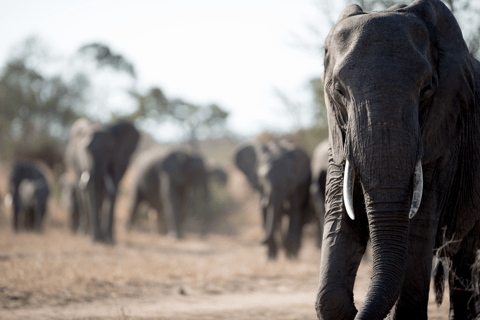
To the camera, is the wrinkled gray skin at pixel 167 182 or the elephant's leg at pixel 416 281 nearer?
the elephant's leg at pixel 416 281

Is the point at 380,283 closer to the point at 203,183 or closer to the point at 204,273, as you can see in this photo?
the point at 204,273

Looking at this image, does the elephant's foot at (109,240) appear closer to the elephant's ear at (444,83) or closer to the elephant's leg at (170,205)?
the elephant's leg at (170,205)

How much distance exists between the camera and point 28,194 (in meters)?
15.2

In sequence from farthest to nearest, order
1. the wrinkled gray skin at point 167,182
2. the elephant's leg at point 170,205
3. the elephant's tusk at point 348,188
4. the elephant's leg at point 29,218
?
the wrinkled gray skin at point 167,182 → the elephant's leg at point 170,205 → the elephant's leg at point 29,218 → the elephant's tusk at point 348,188

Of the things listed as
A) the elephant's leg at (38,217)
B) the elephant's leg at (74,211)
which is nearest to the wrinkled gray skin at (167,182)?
the elephant's leg at (74,211)

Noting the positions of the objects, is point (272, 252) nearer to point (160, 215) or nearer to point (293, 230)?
point (293, 230)

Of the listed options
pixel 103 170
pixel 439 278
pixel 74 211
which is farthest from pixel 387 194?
pixel 74 211

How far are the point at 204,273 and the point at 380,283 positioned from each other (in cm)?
485

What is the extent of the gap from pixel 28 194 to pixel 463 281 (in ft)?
44.2

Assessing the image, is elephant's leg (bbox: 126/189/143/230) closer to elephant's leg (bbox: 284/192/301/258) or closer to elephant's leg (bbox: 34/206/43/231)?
elephant's leg (bbox: 34/206/43/231)

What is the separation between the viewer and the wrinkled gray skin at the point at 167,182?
1748 cm

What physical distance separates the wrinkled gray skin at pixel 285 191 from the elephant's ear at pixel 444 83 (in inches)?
254

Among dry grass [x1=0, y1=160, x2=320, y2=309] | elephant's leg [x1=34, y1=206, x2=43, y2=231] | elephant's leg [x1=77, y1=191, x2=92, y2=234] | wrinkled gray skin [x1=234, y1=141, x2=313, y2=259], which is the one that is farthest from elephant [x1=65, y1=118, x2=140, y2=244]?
wrinkled gray skin [x1=234, y1=141, x2=313, y2=259]

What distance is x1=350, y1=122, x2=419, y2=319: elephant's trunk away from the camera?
2.88 m
